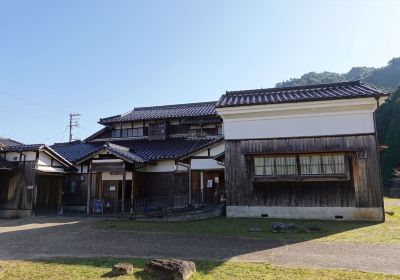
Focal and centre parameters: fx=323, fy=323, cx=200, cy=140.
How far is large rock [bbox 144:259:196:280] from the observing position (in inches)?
257

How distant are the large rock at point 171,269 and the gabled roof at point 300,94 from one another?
11.2 m

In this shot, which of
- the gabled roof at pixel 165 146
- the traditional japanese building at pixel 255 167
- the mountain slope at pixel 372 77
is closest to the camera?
the traditional japanese building at pixel 255 167

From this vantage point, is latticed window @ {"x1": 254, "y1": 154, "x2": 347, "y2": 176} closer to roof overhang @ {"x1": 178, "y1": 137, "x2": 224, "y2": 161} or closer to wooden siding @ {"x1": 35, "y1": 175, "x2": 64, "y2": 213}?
roof overhang @ {"x1": 178, "y1": 137, "x2": 224, "y2": 161}

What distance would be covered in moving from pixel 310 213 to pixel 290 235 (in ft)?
15.6

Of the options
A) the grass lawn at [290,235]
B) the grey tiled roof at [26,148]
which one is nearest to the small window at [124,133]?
the grey tiled roof at [26,148]

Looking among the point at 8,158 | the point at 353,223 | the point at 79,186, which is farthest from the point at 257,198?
the point at 8,158

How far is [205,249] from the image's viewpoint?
9.41 m

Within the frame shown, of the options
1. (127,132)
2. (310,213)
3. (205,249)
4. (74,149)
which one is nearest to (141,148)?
(127,132)

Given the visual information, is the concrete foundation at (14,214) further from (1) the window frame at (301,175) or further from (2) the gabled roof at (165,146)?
(1) the window frame at (301,175)

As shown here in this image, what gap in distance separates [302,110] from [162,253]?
1061 centimetres

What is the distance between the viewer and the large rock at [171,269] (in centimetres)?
654

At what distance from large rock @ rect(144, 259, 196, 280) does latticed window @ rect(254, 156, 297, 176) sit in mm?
10059

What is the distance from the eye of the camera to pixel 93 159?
69.8ft

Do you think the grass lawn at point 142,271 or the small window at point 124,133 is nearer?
the grass lawn at point 142,271
